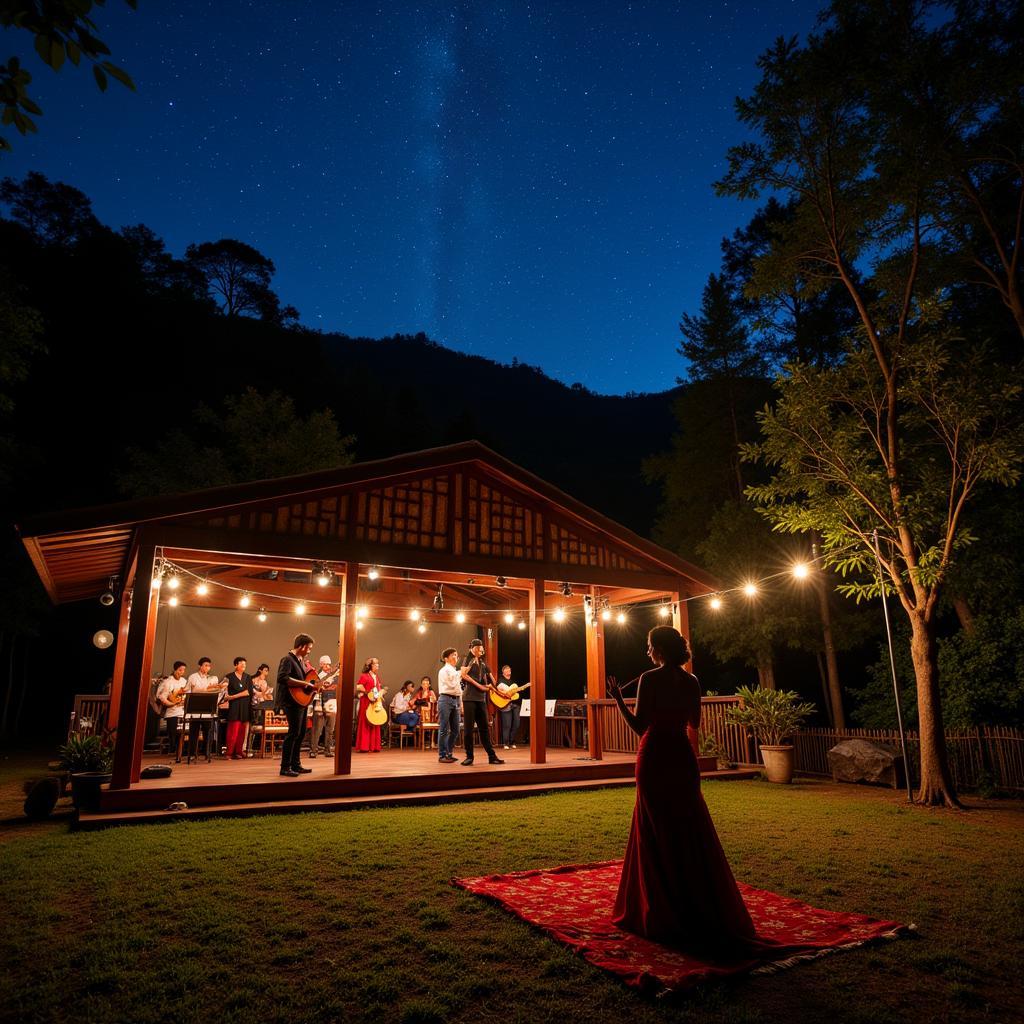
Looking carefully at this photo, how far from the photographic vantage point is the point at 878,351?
36.6ft

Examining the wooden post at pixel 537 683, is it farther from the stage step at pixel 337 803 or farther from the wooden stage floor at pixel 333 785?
the stage step at pixel 337 803

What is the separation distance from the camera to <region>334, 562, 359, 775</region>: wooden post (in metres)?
9.85

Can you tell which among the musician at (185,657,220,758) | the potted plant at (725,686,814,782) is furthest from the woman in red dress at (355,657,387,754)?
the potted plant at (725,686,814,782)

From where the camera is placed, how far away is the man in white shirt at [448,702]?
1212 centimetres

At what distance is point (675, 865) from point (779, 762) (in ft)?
29.6

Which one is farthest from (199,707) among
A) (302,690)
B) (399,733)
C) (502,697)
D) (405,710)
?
(399,733)

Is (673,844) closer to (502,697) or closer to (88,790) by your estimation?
(88,790)

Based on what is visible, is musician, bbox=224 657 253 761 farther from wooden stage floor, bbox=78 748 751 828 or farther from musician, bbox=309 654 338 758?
musician, bbox=309 654 338 758

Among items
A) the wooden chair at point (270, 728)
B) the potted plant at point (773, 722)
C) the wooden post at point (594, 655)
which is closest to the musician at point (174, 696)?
the wooden chair at point (270, 728)

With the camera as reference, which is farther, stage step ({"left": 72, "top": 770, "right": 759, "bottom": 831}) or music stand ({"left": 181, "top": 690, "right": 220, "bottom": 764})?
music stand ({"left": 181, "top": 690, "right": 220, "bottom": 764})

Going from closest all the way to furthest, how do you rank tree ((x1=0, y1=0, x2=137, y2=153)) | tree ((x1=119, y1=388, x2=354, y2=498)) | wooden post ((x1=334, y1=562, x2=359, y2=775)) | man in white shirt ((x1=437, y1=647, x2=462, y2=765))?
1. tree ((x1=0, y1=0, x2=137, y2=153))
2. wooden post ((x1=334, y1=562, x2=359, y2=775))
3. man in white shirt ((x1=437, y1=647, x2=462, y2=765))
4. tree ((x1=119, y1=388, x2=354, y2=498))

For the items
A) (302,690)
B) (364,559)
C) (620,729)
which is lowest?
(620,729)

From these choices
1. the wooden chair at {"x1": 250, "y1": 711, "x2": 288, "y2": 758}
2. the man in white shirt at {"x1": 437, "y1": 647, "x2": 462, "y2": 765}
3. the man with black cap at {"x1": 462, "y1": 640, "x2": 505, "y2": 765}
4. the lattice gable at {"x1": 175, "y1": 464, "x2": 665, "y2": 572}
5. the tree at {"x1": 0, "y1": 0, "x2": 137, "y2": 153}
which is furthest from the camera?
the wooden chair at {"x1": 250, "y1": 711, "x2": 288, "y2": 758}

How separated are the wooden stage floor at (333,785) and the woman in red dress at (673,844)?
19.5 feet
